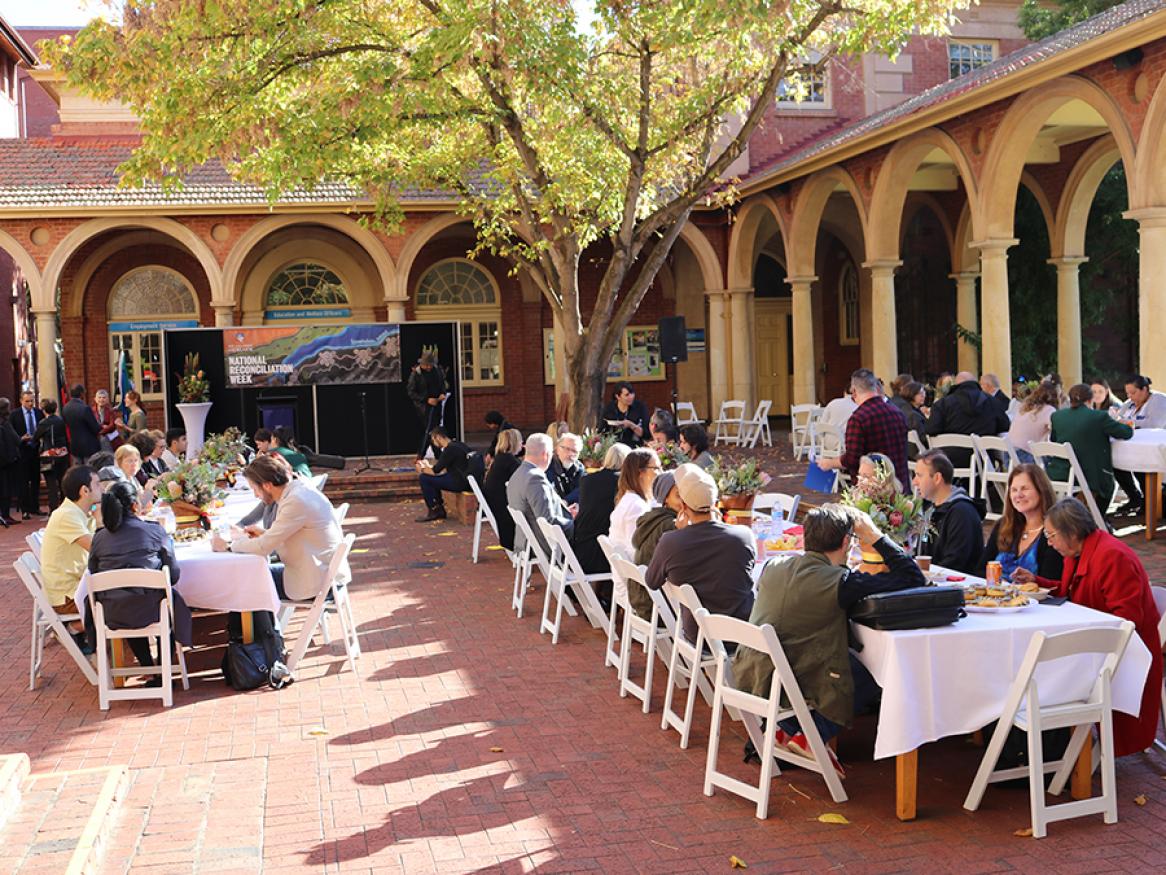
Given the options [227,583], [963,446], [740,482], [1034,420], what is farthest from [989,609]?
[963,446]

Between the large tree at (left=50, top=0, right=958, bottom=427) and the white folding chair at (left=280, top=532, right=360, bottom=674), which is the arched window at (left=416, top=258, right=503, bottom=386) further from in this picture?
the white folding chair at (left=280, top=532, right=360, bottom=674)

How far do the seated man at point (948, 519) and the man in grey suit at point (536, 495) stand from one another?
320cm

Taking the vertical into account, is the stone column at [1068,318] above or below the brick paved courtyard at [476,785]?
above

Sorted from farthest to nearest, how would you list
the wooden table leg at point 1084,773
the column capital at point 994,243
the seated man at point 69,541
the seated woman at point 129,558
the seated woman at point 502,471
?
the column capital at point 994,243
the seated woman at point 502,471
the seated man at point 69,541
the seated woman at point 129,558
the wooden table leg at point 1084,773

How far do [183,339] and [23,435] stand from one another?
12.2 feet

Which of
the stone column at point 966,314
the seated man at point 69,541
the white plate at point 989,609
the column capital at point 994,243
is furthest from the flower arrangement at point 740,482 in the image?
the stone column at point 966,314

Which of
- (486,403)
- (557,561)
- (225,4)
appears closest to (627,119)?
(225,4)

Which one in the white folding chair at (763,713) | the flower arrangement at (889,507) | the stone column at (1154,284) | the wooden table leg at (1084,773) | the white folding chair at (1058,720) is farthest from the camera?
the stone column at (1154,284)

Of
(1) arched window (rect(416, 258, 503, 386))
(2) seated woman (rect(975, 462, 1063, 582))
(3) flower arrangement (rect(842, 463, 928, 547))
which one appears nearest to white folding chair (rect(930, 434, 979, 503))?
(2) seated woman (rect(975, 462, 1063, 582))

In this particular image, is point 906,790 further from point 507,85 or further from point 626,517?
point 507,85

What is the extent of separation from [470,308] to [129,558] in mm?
19263

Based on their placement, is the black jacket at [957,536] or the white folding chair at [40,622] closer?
the black jacket at [957,536]

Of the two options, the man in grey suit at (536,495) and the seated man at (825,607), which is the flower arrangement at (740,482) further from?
the seated man at (825,607)

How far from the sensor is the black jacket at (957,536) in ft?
20.2
